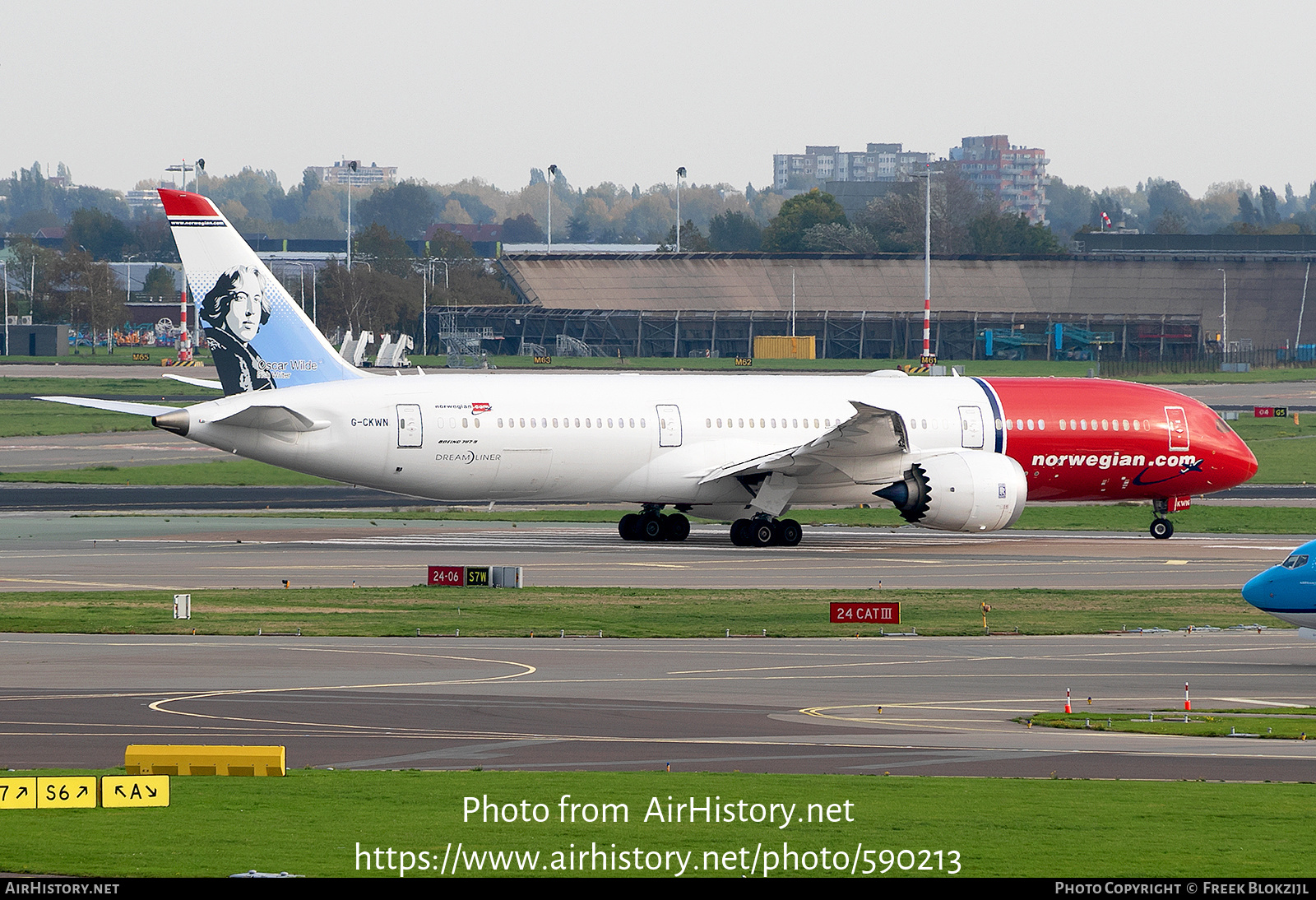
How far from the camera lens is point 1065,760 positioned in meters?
20.2

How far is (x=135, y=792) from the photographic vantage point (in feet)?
55.3

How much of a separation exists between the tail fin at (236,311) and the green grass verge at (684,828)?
27.9 m

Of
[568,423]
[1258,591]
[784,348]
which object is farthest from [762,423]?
[784,348]

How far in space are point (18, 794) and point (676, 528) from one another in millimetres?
32463

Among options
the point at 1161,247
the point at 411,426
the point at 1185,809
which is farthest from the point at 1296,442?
the point at 1161,247

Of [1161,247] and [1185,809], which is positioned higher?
[1161,247]

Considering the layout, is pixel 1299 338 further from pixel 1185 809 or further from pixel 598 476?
pixel 1185 809

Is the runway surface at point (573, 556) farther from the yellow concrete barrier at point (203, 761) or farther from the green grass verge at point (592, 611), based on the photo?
the yellow concrete barrier at point (203, 761)

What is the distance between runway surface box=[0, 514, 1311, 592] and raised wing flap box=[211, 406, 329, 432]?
3159mm

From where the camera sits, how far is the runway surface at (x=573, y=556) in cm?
3934

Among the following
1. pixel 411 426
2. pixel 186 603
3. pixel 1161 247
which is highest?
pixel 1161 247

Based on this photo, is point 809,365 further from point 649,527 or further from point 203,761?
point 203,761

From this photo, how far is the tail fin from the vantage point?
45.3 metres

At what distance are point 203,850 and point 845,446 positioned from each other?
1257 inches
